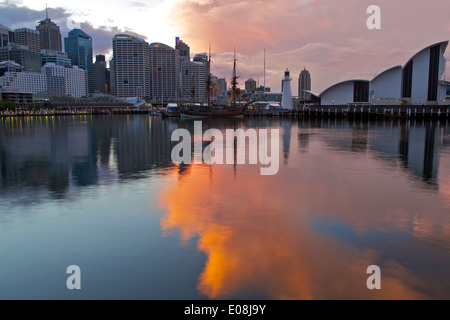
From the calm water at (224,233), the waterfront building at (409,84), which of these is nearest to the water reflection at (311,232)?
the calm water at (224,233)

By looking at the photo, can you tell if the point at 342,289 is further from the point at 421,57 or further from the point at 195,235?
the point at 421,57

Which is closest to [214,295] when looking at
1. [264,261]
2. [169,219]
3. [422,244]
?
[264,261]

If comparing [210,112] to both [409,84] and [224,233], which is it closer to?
[409,84]

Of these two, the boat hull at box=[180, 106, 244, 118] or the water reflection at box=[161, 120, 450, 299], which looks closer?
the water reflection at box=[161, 120, 450, 299]

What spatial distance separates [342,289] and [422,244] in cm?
337

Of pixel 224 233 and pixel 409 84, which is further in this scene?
pixel 409 84

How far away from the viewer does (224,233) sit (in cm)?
954

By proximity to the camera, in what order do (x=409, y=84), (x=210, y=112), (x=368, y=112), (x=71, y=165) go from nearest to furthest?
(x=71, y=165), (x=368, y=112), (x=409, y=84), (x=210, y=112)

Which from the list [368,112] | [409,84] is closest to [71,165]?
[368,112]

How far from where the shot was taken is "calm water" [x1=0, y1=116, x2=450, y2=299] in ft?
22.7

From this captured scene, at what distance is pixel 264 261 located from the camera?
784 cm

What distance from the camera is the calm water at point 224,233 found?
22.7ft

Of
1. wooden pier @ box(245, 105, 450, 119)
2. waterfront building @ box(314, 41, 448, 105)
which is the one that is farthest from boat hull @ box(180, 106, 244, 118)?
waterfront building @ box(314, 41, 448, 105)

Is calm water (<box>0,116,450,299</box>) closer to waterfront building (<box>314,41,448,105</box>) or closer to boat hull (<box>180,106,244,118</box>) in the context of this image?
boat hull (<box>180,106,244,118</box>)
